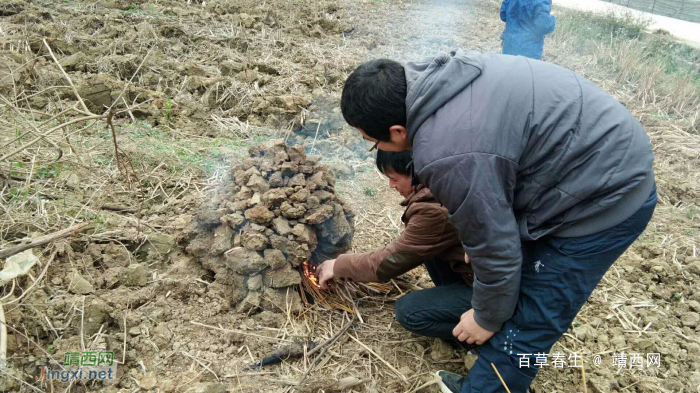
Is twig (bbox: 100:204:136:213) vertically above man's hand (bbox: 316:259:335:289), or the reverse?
twig (bbox: 100:204:136:213)

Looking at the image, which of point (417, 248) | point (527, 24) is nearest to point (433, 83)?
point (417, 248)

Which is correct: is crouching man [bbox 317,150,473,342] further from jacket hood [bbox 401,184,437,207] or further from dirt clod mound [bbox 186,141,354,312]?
dirt clod mound [bbox 186,141,354,312]

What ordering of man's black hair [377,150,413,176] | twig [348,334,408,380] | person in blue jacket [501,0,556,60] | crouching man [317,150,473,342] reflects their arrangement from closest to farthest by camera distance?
man's black hair [377,150,413,176]
crouching man [317,150,473,342]
twig [348,334,408,380]
person in blue jacket [501,0,556,60]

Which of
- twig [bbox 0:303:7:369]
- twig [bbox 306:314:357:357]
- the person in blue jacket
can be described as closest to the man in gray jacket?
twig [bbox 306:314:357:357]

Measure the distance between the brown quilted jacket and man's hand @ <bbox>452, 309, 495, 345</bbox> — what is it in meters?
0.38

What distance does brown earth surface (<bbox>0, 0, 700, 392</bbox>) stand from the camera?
100 inches

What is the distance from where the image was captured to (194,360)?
256cm

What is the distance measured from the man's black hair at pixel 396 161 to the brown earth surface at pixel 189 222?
0.84 metres

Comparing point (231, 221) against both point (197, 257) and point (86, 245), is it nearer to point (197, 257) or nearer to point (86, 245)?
point (197, 257)

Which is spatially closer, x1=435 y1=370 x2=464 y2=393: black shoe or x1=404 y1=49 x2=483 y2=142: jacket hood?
x1=404 y1=49 x2=483 y2=142: jacket hood

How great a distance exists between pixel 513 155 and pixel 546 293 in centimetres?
76

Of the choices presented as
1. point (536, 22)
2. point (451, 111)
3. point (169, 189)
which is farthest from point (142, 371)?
point (536, 22)

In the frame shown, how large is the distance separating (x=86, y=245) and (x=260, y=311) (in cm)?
117

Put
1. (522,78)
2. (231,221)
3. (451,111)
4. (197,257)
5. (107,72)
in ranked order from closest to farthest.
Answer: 1. (451,111)
2. (522,78)
3. (231,221)
4. (197,257)
5. (107,72)
